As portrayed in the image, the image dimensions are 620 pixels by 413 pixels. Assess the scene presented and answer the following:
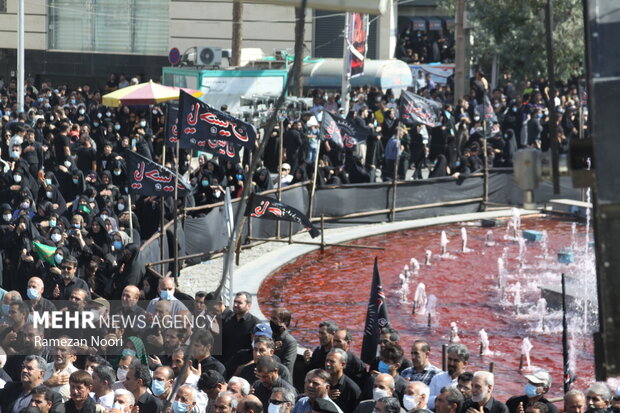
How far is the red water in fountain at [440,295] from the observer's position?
48.8ft

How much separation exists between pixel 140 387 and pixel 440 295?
928 centimetres

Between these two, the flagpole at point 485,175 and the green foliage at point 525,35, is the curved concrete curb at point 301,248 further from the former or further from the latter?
the green foliage at point 525,35

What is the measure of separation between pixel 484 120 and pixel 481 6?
1330 cm

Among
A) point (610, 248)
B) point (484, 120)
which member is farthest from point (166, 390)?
point (484, 120)

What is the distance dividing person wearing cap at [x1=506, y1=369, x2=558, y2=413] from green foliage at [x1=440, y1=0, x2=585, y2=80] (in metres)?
26.7

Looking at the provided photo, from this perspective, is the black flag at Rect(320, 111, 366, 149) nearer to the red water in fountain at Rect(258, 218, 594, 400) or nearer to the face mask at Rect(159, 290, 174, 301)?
the red water in fountain at Rect(258, 218, 594, 400)

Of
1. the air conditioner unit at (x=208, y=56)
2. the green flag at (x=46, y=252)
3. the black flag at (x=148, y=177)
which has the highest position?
the air conditioner unit at (x=208, y=56)

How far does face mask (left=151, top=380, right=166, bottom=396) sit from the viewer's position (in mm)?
9273

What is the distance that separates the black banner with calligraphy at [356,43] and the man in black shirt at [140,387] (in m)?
21.4

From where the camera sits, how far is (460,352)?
30.4 ft

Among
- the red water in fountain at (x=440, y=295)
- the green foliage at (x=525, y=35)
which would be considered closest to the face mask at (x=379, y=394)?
the red water in fountain at (x=440, y=295)

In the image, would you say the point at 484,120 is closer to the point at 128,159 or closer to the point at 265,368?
the point at 128,159

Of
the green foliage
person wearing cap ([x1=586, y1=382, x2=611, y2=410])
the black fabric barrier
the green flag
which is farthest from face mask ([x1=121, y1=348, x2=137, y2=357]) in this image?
the green foliage

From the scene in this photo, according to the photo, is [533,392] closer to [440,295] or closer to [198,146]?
[198,146]
